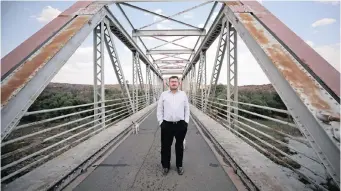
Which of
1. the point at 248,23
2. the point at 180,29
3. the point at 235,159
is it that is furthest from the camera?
the point at 180,29

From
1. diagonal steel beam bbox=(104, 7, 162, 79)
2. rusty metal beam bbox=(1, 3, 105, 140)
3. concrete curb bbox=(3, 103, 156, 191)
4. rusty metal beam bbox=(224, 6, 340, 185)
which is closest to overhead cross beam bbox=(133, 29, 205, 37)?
diagonal steel beam bbox=(104, 7, 162, 79)

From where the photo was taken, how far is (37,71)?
3561 mm

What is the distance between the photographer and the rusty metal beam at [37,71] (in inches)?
114

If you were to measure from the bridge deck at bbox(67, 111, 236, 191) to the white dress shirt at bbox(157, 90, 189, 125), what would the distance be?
915mm

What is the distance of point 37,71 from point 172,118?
231 centimetres

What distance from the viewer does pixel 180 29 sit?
45.0ft

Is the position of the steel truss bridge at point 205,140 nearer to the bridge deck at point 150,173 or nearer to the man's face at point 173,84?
the bridge deck at point 150,173

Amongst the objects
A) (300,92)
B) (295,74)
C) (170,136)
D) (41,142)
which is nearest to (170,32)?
(170,136)

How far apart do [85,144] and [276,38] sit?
4.81 metres

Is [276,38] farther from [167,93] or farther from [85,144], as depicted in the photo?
[85,144]

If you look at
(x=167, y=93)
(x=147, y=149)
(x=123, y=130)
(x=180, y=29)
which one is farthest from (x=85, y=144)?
(x=180, y=29)

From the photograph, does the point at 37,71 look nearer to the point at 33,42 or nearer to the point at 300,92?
the point at 33,42

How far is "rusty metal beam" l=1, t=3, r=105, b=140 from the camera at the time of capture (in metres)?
2.90

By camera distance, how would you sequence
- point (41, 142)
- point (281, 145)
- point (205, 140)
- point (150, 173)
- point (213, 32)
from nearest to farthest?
1. point (41, 142)
2. point (150, 173)
3. point (205, 140)
4. point (281, 145)
5. point (213, 32)
